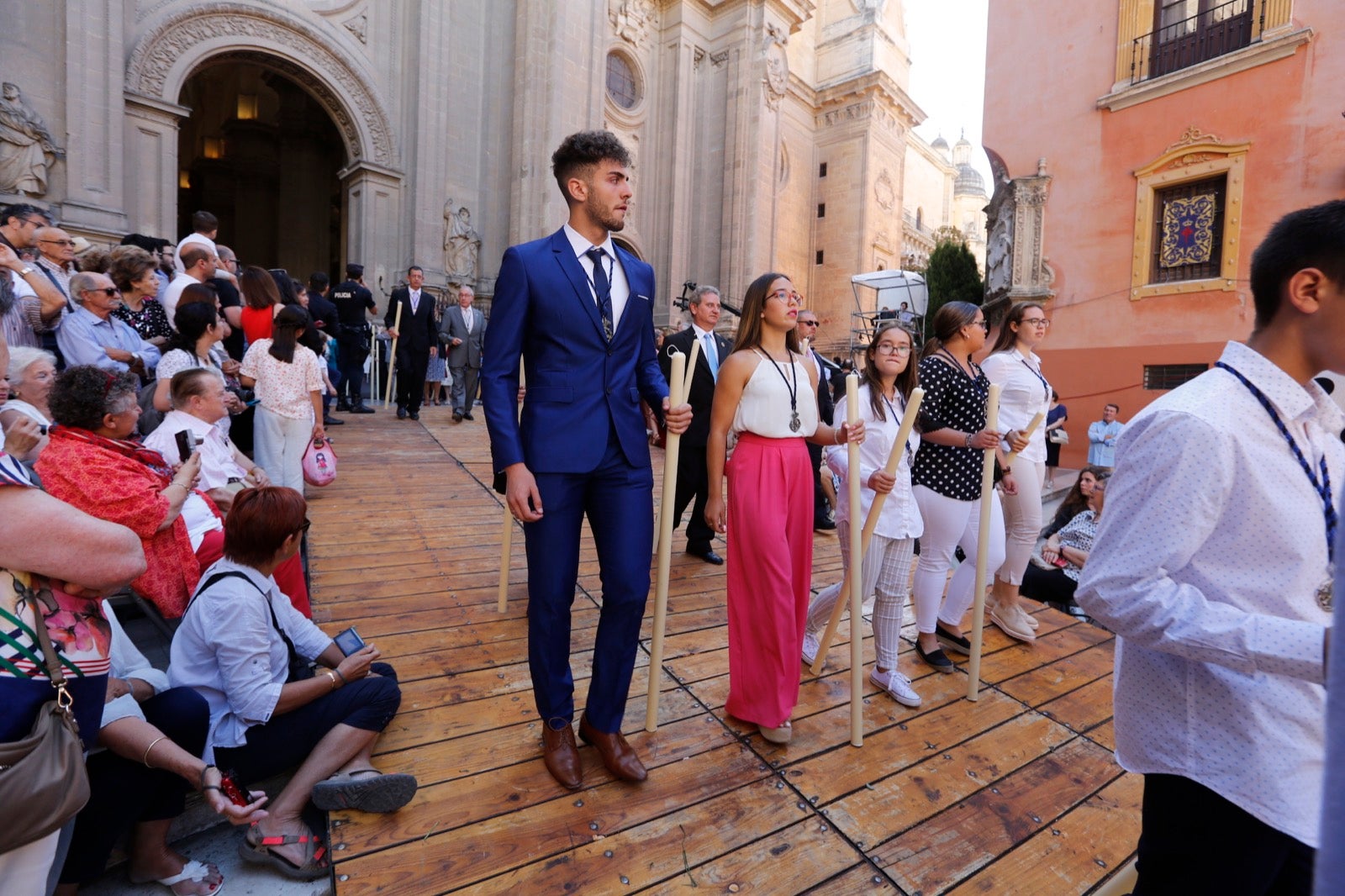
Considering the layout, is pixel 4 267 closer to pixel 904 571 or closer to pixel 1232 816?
pixel 904 571

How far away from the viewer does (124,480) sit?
2.63 metres

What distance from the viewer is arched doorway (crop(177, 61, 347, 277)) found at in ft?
63.3

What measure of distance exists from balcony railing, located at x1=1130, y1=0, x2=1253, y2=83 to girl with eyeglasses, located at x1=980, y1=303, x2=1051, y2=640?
12144 mm

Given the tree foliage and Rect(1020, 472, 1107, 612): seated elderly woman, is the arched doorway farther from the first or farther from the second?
Rect(1020, 472, 1107, 612): seated elderly woman

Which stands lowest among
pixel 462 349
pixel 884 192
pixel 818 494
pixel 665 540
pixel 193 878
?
pixel 193 878

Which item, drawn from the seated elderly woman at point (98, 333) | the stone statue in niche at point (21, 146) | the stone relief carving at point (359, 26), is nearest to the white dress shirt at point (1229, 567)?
the seated elderly woman at point (98, 333)

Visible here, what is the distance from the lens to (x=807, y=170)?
1214 inches

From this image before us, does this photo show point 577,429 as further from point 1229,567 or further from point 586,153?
point 1229,567

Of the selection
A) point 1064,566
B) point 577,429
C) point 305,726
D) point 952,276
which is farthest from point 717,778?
point 952,276

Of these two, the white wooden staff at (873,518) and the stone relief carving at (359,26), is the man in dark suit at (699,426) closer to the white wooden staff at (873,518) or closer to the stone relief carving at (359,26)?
the white wooden staff at (873,518)

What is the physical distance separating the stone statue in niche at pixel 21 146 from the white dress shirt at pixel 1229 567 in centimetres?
1419

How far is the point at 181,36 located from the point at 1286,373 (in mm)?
16141

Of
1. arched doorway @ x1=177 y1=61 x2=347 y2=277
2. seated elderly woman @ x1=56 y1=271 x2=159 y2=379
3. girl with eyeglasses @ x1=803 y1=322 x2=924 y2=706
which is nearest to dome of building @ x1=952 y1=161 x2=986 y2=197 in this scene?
arched doorway @ x1=177 y1=61 x2=347 y2=277

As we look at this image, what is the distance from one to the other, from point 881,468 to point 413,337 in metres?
8.11
